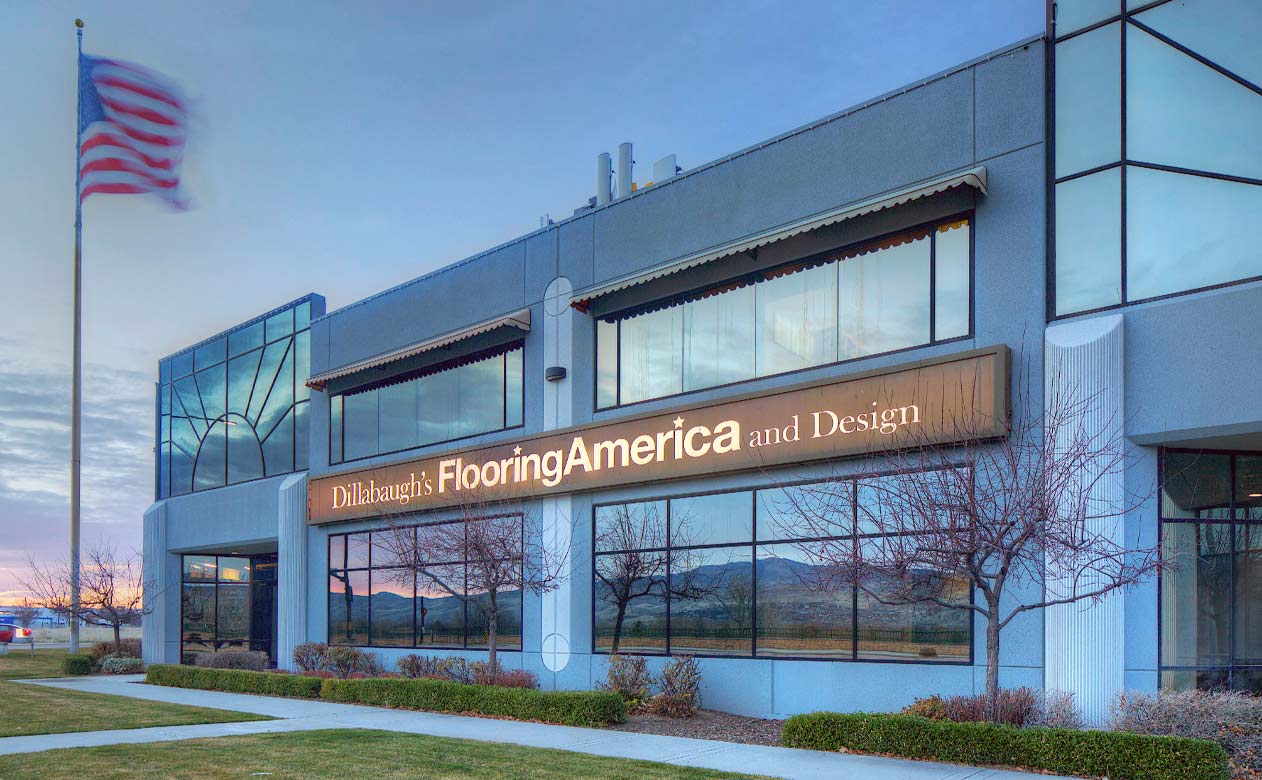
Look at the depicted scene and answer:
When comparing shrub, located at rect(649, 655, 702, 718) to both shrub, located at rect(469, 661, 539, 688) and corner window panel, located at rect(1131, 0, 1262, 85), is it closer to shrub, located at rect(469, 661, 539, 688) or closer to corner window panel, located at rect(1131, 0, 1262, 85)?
shrub, located at rect(469, 661, 539, 688)

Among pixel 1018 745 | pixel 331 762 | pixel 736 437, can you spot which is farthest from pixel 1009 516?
pixel 331 762

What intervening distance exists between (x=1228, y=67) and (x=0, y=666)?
39030 mm

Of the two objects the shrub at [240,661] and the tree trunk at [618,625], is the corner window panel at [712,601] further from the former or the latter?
the shrub at [240,661]

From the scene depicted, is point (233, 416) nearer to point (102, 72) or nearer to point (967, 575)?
point (102, 72)

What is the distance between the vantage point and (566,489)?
2009cm

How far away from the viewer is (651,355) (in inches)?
767

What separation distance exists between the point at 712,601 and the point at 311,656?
12.3 meters

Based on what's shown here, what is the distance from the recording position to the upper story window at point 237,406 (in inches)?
1157

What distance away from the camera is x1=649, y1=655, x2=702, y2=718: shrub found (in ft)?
54.6

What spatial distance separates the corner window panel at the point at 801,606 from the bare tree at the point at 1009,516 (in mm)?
931

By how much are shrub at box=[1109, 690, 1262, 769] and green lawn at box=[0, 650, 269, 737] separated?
13240 mm

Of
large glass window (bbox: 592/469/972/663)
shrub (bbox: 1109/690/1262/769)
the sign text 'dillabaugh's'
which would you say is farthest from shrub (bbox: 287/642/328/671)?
shrub (bbox: 1109/690/1262/769)

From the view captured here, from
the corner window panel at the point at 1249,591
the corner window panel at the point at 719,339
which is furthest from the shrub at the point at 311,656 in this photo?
the corner window panel at the point at 1249,591

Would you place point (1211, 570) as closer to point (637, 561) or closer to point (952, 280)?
point (952, 280)
